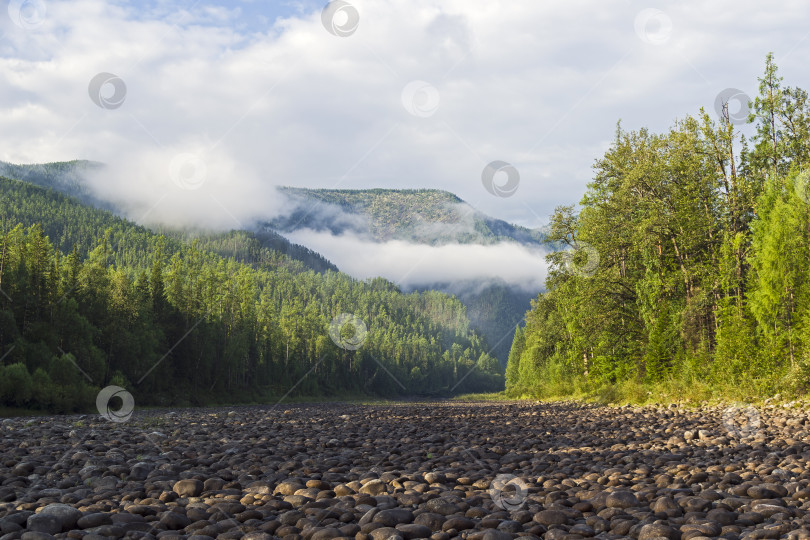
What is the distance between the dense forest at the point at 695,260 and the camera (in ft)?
85.4

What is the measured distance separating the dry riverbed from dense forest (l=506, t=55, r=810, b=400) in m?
12.2

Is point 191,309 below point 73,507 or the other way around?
the other way around

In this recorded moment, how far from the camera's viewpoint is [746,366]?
25.8 metres

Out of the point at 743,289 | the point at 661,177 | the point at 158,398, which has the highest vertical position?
the point at 661,177

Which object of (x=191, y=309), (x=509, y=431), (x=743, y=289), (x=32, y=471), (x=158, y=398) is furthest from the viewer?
(x=191, y=309)

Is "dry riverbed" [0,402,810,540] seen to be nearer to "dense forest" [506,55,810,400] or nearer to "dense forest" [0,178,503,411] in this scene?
"dense forest" [506,55,810,400]

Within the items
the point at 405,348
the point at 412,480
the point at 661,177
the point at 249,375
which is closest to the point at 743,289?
the point at 661,177

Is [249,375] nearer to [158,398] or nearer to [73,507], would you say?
[158,398]

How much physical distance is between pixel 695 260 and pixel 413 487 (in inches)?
1306

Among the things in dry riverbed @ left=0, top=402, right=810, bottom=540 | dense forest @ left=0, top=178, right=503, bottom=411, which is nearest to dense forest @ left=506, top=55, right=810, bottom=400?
dry riverbed @ left=0, top=402, right=810, bottom=540

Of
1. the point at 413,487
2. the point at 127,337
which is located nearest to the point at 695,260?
the point at 413,487

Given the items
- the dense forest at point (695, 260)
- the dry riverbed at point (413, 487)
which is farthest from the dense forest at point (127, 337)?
the dense forest at point (695, 260)

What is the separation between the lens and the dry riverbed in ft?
20.3

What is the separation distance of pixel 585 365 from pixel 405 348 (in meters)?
128
